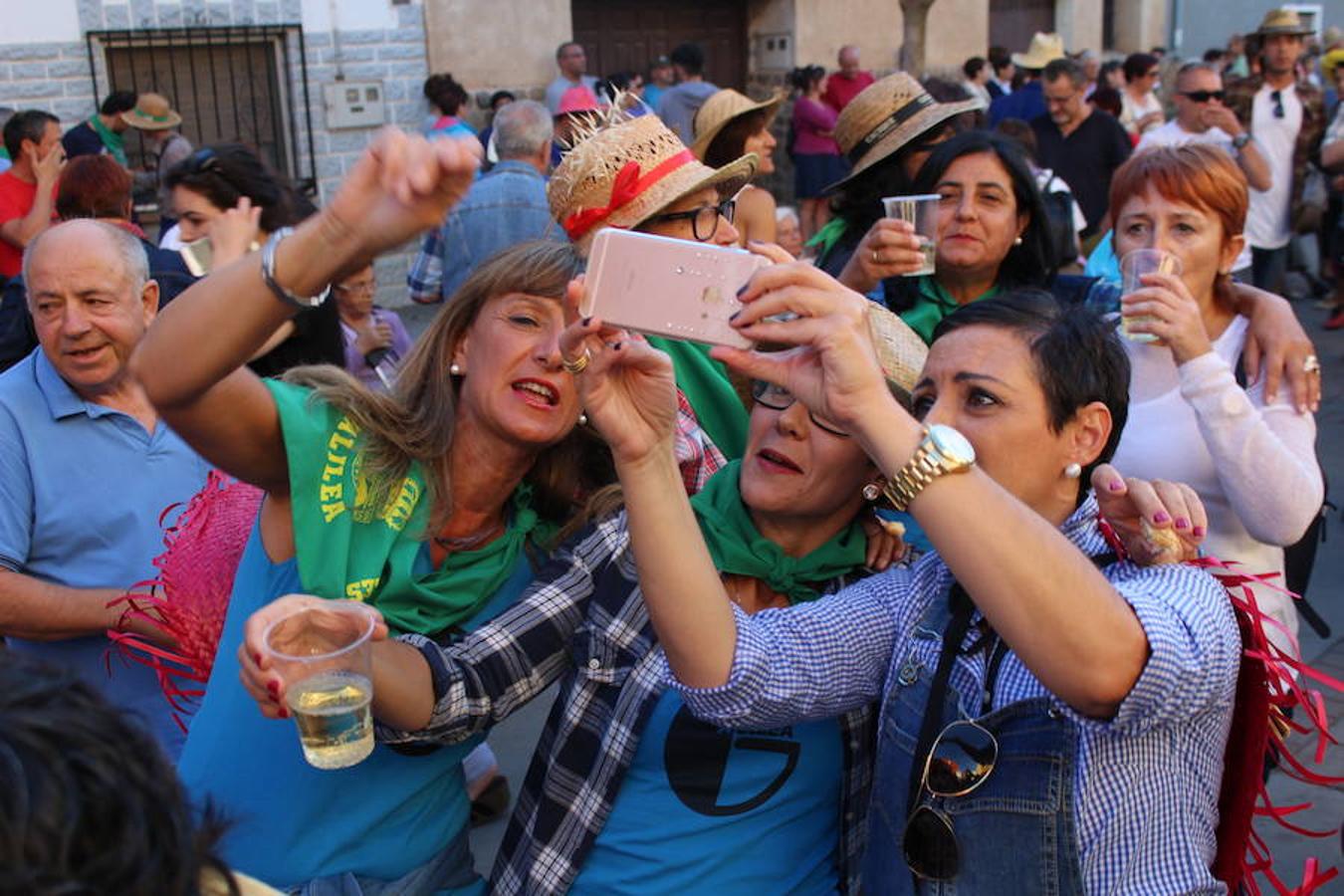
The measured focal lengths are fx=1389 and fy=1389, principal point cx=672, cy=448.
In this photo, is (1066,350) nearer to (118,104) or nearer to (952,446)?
(952,446)

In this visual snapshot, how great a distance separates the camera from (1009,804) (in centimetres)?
179

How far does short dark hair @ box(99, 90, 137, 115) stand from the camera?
10.1m

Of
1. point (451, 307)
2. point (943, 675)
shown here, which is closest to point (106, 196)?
point (451, 307)

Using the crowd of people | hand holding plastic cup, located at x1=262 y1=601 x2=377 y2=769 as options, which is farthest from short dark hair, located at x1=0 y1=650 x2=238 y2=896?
hand holding plastic cup, located at x1=262 y1=601 x2=377 y2=769

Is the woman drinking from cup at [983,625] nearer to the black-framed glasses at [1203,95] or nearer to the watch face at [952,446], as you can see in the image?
the watch face at [952,446]

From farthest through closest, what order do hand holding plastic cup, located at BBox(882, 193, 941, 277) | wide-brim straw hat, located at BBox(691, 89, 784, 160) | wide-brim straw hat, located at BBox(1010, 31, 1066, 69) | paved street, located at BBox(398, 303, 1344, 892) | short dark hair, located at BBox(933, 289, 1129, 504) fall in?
wide-brim straw hat, located at BBox(1010, 31, 1066, 69) → wide-brim straw hat, located at BBox(691, 89, 784, 160) → paved street, located at BBox(398, 303, 1344, 892) → hand holding plastic cup, located at BBox(882, 193, 941, 277) → short dark hair, located at BBox(933, 289, 1129, 504)

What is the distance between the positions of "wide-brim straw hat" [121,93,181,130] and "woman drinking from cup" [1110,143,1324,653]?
330 inches

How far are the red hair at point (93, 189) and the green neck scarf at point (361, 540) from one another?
3520mm

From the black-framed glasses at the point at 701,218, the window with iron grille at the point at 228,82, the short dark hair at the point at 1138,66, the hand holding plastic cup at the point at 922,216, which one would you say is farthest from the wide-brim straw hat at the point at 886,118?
the short dark hair at the point at 1138,66

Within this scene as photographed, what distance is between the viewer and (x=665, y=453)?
6.41ft

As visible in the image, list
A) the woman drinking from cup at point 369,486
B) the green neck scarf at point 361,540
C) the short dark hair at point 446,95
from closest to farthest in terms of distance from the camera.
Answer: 1. the woman drinking from cup at point 369,486
2. the green neck scarf at point 361,540
3. the short dark hair at point 446,95

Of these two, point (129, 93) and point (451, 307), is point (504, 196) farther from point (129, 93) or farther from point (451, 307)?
point (129, 93)

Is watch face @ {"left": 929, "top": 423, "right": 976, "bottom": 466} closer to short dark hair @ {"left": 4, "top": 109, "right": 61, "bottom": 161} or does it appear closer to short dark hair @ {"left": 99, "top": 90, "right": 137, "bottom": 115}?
short dark hair @ {"left": 4, "top": 109, "right": 61, "bottom": 161}

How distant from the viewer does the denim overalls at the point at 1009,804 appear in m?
1.75
